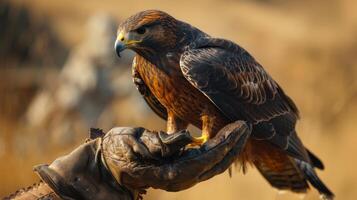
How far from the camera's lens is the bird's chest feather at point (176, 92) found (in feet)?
14.6

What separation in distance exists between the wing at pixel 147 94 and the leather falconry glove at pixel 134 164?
1088 millimetres

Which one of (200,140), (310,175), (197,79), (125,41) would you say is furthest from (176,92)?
(310,175)

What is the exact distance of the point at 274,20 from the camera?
13.4m

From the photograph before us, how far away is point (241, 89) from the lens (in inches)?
185

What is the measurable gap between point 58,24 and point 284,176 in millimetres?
7991

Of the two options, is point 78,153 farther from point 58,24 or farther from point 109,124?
point 58,24

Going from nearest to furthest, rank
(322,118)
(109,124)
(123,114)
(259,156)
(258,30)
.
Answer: (259,156) → (322,118) → (109,124) → (123,114) → (258,30)

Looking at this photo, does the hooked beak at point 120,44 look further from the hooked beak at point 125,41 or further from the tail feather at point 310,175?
the tail feather at point 310,175

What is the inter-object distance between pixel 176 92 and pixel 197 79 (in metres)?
0.16

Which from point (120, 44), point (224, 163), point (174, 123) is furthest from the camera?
point (174, 123)

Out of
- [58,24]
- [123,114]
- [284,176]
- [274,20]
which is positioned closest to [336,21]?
[274,20]

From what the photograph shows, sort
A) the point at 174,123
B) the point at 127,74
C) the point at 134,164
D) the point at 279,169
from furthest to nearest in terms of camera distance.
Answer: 1. the point at 127,74
2. the point at 279,169
3. the point at 174,123
4. the point at 134,164

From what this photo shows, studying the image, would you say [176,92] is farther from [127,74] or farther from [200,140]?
[127,74]

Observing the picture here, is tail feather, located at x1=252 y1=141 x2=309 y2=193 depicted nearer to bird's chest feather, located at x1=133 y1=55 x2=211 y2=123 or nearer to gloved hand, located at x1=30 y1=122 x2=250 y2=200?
bird's chest feather, located at x1=133 y1=55 x2=211 y2=123
